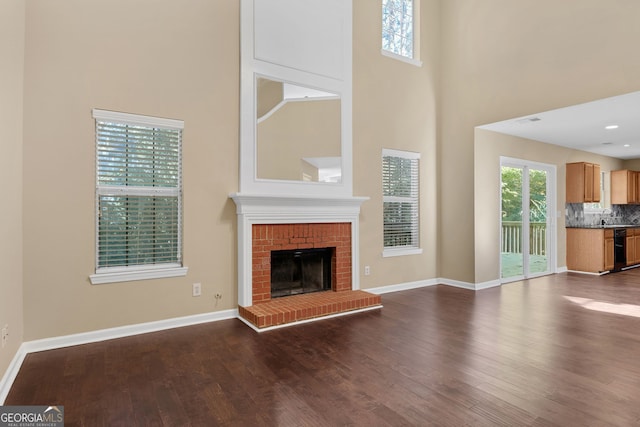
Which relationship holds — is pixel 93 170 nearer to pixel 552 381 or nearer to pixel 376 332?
pixel 376 332

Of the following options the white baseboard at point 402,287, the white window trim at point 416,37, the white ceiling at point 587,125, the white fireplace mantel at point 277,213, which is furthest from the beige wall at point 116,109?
the white ceiling at point 587,125

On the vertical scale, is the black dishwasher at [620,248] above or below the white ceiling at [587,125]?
below

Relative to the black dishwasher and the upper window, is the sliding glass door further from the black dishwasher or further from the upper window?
the upper window

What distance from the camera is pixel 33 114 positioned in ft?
9.99

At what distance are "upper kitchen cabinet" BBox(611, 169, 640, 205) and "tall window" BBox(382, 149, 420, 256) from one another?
220 inches

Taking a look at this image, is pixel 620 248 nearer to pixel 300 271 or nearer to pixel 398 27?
pixel 398 27

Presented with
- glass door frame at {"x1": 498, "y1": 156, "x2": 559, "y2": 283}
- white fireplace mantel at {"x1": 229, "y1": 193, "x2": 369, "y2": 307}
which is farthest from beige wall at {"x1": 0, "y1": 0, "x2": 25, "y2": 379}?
glass door frame at {"x1": 498, "y1": 156, "x2": 559, "y2": 283}

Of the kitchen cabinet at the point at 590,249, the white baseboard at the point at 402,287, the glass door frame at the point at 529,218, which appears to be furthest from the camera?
the kitchen cabinet at the point at 590,249

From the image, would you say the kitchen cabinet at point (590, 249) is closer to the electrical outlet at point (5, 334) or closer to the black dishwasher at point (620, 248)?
the black dishwasher at point (620, 248)

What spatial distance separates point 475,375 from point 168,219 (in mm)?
3128

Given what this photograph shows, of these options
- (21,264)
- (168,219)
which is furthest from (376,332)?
(21,264)

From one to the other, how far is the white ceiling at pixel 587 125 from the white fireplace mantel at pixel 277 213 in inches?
102

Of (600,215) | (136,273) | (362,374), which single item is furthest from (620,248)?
(136,273)

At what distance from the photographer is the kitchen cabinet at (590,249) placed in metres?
6.73
